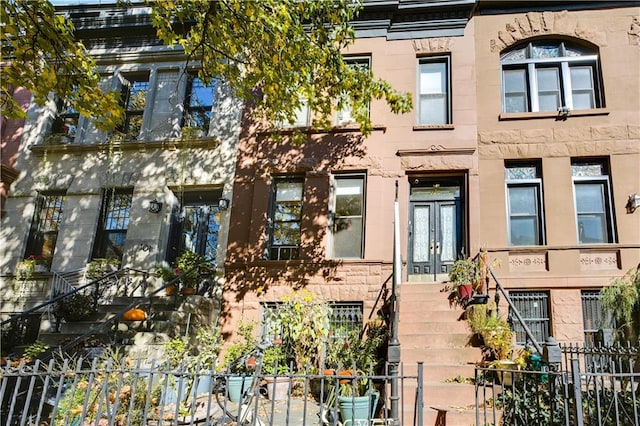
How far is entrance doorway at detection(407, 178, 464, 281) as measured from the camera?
10570 mm

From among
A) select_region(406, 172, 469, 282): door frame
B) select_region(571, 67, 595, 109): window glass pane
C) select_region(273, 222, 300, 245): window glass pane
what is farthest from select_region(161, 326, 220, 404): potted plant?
select_region(571, 67, 595, 109): window glass pane

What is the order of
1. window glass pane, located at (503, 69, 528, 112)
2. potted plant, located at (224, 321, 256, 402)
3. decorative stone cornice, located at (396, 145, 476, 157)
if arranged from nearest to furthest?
potted plant, located at (224, 321, 256, 402)
decorative stone cornice, located at (396, 145, 476, 157)
window glass pane, located at (503, 69, 528, 112)

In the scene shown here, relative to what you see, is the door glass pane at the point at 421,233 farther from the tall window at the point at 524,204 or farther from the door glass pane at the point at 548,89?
the door glass pane at the point at 548,89

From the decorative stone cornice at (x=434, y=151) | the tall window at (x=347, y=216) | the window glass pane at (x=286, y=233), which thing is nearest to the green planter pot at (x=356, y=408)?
the tall window at (x=347, y=216)

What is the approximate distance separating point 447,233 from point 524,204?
6.08 feet

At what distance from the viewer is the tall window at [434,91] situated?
11.4 meters

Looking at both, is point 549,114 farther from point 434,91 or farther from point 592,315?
point 592,315

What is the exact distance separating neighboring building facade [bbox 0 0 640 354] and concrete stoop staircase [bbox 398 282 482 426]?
0.96m

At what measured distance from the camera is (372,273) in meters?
10.2

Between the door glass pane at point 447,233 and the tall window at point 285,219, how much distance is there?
3.35 m

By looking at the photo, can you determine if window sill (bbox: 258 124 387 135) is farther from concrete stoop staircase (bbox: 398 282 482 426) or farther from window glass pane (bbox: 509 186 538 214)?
concrete stoop staircase (bbox: 398 282 482 426)

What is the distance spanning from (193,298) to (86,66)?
5128 millimetres

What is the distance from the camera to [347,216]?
11.0m

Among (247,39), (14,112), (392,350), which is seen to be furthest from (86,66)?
(392,350)
